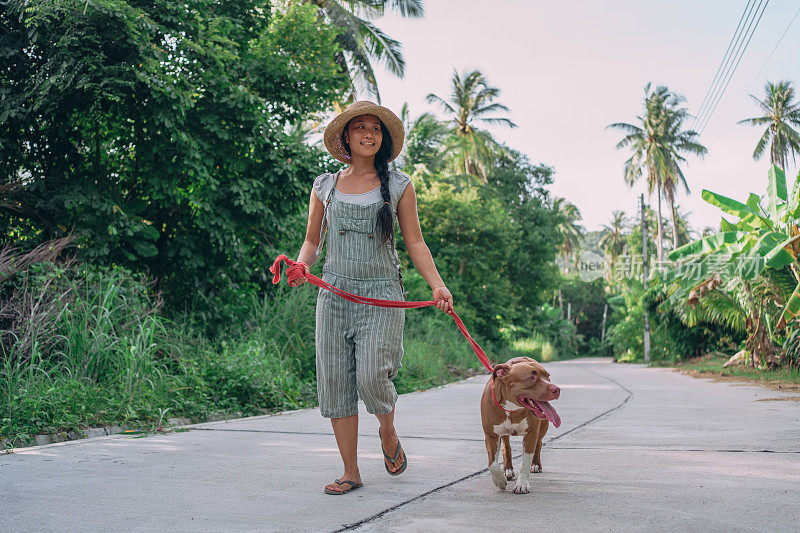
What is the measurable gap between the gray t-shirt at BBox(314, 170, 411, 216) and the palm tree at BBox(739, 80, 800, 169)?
38.6 m

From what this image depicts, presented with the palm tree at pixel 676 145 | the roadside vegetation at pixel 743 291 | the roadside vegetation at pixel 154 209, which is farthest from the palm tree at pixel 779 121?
the roadside vegetation at pixel 154 209

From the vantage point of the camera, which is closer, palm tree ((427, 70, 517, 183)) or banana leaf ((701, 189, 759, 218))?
banana leaf ((701, 189, 759, 218))

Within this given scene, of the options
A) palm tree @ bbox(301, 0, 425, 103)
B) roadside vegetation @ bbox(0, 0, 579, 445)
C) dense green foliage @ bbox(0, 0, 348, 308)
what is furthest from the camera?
palm tree @ bbox(301, 0, 425, 103)

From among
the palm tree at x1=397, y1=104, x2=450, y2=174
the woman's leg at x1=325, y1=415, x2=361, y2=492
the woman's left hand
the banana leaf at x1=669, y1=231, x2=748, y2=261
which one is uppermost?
the palm tree at x1=397, y1=104, x2=450, y2=174

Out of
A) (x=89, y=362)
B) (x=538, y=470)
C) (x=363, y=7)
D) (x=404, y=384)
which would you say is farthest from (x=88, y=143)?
(x=363, y=7)

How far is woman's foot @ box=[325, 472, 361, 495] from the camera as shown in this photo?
3.49 metres

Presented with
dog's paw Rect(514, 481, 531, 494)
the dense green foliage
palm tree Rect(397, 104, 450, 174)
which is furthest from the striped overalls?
palm tree Rect(397, 104, 450, 174)

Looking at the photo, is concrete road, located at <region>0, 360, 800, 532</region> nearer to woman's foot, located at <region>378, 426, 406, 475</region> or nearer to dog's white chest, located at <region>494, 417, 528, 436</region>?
woman's foot, located at <region>378, 426, 406, 475</region>

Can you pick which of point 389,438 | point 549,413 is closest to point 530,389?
point 549,413

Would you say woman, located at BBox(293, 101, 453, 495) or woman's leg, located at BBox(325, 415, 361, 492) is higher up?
woman, located at BBox(293, 101, 453, 495)

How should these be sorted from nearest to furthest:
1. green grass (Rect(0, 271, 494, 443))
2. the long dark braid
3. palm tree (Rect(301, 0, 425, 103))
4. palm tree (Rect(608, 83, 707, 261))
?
1. the long dark braid
2. green grass (Rect(0, 271, 494, 443))
3. palm tree (Rect(301, 0, 425, 103))
4. palm tree (Rect(608, 83, 707, 261))

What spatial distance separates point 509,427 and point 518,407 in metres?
0.15

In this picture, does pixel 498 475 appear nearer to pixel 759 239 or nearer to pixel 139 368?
pixel 139 368

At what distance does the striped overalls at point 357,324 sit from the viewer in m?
3.63
